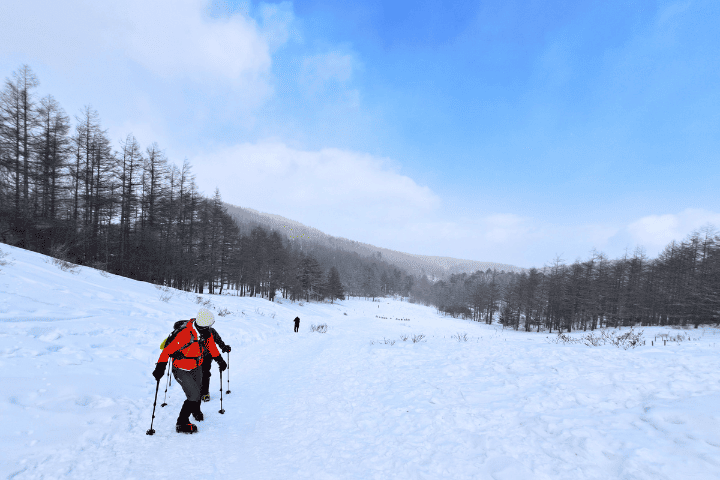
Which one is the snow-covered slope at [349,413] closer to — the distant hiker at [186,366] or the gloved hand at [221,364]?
the distant hiker at [186,366]

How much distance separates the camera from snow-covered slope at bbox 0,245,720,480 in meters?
3.73

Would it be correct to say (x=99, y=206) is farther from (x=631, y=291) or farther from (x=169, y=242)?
(x=631, y=291)

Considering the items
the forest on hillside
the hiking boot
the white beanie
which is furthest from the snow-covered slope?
the forest on hillside

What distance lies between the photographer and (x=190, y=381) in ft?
16.5

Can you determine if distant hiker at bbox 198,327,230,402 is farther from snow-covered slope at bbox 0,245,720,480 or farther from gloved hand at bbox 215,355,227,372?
snow-covered slope at bbox 0,245,720,480

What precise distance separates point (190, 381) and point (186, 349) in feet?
1.95

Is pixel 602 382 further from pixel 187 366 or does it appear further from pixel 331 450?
pixel 187 366

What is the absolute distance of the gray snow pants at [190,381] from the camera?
4953 millimetres

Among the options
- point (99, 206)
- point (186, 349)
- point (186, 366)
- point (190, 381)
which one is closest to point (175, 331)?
point (186, 349)

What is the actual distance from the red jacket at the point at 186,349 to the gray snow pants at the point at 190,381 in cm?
10

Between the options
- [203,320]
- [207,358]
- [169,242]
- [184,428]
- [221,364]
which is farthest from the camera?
[169,242]

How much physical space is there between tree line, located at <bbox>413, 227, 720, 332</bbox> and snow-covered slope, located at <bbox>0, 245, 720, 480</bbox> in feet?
111

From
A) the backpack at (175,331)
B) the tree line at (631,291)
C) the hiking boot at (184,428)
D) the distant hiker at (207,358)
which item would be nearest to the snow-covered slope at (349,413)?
the hiking boot at (184,428)

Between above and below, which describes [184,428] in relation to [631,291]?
above
